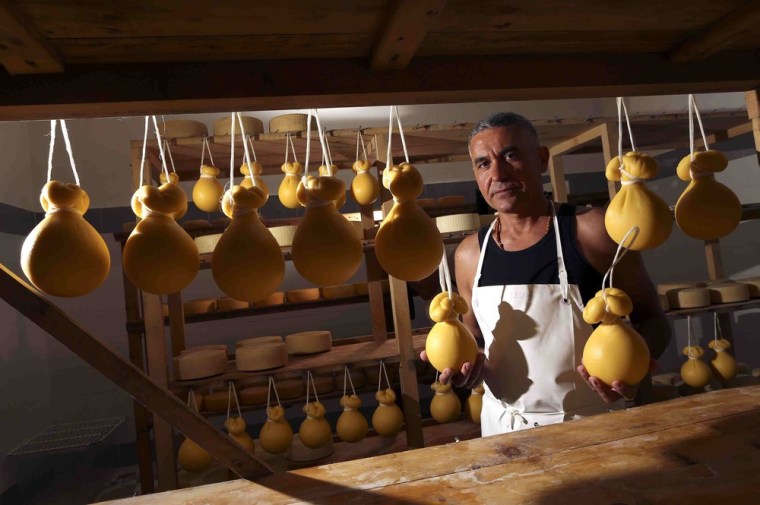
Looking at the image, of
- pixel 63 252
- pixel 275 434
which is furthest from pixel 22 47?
pixel 275 434

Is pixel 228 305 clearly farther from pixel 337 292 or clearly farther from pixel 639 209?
pixel 639 209

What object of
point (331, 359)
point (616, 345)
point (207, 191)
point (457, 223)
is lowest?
point (331, 359)

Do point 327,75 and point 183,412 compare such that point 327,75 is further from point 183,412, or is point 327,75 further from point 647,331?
point 647,331

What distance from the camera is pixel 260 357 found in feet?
7.19

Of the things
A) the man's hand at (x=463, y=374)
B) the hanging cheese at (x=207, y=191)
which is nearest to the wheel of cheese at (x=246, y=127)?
the hanging cheese at (x=207, y=191)

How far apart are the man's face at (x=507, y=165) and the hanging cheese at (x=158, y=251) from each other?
3.12 feet

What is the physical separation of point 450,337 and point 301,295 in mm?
1750

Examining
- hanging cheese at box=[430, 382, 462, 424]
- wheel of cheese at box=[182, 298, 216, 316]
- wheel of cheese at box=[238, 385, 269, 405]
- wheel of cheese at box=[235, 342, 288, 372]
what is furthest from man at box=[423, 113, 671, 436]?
wheel of cheese at box=[182, 298, 216, 316]

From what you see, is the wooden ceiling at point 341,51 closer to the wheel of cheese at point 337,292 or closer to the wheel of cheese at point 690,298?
the wheel of cheese at point 690,298

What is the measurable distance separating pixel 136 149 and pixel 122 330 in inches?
69.2

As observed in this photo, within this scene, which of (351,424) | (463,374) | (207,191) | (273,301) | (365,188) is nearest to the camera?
(463,374)

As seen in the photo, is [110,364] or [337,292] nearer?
[110,364]

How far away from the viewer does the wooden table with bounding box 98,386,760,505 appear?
26.0 inches

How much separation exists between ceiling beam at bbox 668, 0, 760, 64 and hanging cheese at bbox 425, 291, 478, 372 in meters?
0.60
